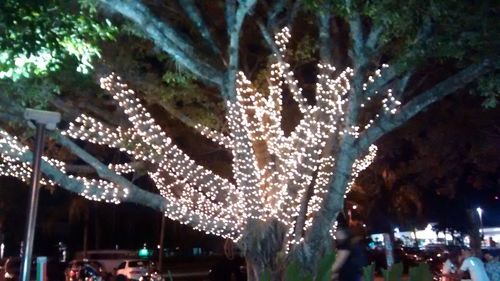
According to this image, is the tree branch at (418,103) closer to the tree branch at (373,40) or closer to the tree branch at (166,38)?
the tree branch at (373,40)

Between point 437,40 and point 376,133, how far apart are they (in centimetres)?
347

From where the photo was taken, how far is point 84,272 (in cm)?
2780

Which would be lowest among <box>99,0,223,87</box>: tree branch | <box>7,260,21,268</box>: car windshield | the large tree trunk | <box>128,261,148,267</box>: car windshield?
the large tree trunk

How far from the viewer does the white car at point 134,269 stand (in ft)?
92.1

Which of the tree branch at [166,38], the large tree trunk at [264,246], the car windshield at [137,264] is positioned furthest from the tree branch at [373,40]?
the car windshield at [137,264]

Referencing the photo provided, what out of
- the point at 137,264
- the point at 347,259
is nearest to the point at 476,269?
the point at 347,259

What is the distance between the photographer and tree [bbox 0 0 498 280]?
1510 centimetres

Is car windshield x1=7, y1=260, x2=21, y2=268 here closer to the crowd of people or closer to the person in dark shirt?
the crowd of people

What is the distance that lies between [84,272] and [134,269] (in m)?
1.84

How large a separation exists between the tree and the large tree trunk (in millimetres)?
21

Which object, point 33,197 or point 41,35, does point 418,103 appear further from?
point 33,197

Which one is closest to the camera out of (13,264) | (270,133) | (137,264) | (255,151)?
(270,133)

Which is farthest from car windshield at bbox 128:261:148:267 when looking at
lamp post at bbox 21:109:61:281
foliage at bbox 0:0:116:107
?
lamp post at bbox 21:109:61:281

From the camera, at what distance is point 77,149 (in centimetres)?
1684
